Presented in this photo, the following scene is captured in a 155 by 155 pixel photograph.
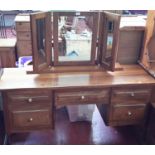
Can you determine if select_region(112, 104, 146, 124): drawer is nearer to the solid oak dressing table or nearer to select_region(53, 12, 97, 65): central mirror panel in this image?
the solid oak dressing table

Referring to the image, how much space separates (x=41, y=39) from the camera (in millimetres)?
1592

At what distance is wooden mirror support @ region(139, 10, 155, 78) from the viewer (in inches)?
68.4

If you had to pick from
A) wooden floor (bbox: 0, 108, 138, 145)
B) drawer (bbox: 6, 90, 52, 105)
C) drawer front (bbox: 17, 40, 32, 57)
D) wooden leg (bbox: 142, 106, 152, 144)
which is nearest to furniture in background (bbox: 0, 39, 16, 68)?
drawer front (bbox: 17, 40, 32, 57)

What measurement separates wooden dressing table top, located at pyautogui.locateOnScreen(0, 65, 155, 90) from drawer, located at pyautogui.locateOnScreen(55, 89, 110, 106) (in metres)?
0.06

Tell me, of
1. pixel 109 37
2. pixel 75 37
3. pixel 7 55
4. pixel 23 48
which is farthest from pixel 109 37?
pixel 23 48

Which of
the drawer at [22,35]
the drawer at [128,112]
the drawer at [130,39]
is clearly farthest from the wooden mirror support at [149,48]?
the drawer at [22,35]

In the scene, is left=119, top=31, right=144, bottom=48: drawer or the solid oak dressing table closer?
the solid oak dressing table

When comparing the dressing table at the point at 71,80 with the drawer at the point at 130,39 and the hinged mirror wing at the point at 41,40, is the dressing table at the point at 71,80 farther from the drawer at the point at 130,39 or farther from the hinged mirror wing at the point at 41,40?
the drawer at the point at 130,39

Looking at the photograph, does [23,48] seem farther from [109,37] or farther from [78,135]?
[109,37]

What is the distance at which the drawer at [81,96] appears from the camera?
155 cm

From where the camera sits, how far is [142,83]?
1600mm

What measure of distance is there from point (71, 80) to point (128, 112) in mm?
510

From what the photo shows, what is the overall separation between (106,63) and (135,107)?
0.40 m
